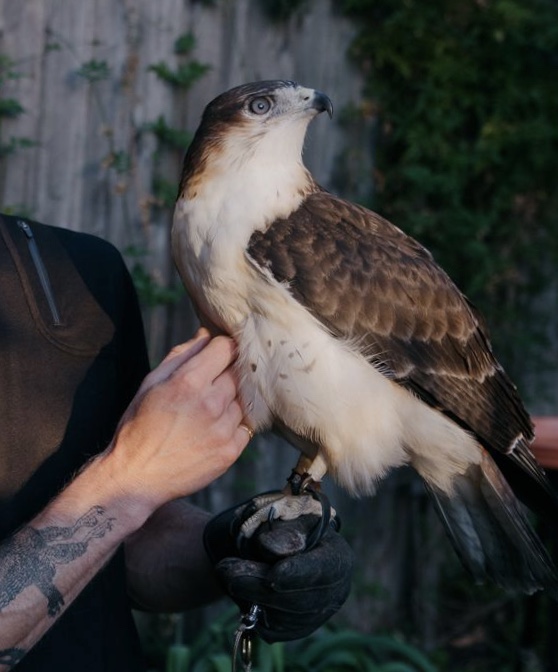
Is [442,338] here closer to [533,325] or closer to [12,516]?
[12,516]

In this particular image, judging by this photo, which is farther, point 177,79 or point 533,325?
point 533,325

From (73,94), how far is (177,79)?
0.49m

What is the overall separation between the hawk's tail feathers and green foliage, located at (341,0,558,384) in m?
2.42

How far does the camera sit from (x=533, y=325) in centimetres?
588

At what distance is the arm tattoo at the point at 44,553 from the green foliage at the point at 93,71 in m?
2.64

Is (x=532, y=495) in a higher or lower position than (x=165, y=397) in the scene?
lower

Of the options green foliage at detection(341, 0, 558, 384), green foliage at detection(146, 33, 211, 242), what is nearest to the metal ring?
green foliage at detection(146, 33, 211, 242)

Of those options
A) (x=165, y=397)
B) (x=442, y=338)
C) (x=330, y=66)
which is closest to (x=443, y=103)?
(x=330, y=66)

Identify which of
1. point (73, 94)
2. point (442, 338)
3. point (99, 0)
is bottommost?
point (442, 338)

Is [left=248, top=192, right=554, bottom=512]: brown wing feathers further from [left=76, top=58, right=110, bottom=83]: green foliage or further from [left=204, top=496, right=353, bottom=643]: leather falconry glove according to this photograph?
[left=76, top=58, right=110, bottom=83]: green foliage

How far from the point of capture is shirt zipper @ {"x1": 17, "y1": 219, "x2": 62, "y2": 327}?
2.69 m

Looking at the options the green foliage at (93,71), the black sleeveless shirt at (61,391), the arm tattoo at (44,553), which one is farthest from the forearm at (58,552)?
the green foliage at (93,71)

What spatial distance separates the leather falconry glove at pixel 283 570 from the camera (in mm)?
2625

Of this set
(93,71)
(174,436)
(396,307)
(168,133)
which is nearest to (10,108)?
(93,71)
